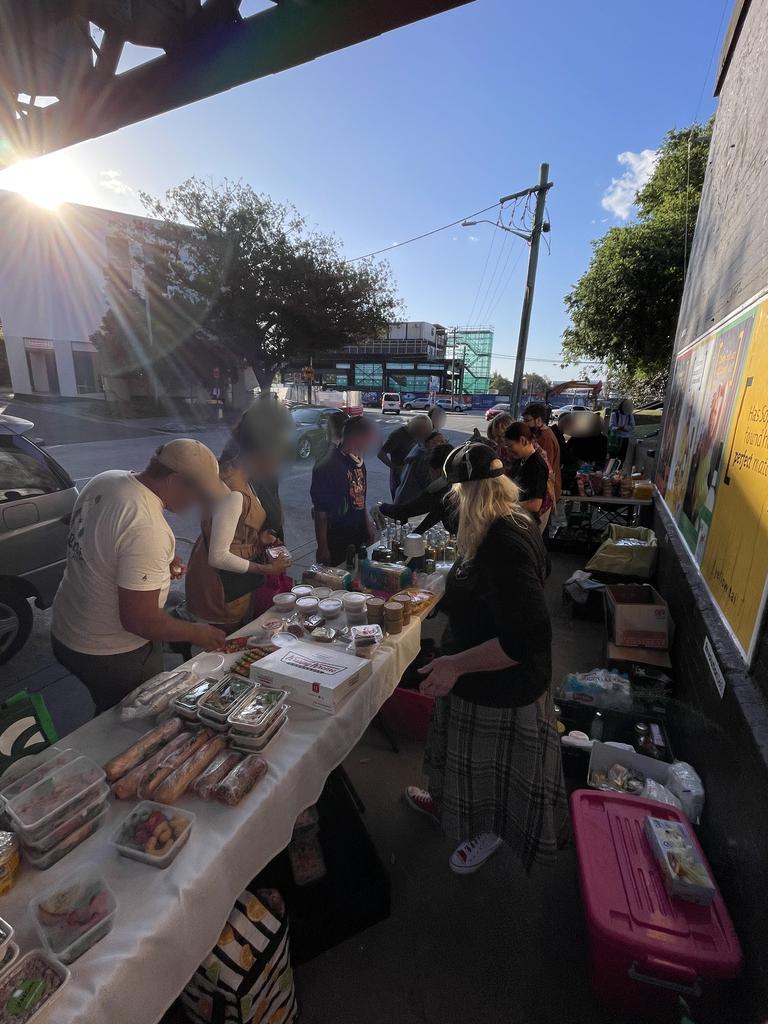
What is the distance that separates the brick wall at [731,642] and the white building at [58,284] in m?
24.0

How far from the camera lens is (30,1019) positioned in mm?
974

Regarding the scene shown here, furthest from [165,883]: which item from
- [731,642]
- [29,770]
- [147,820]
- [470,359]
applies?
[470,359]

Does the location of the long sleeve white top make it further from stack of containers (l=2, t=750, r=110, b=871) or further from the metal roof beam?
the metal roof beam

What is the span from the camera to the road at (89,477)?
3.66 metres

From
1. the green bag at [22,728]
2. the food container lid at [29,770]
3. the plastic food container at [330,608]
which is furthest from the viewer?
the plastic food container at [330,608]

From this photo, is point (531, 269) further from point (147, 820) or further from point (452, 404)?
point (452, 404)

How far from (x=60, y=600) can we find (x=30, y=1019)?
4.91 ft

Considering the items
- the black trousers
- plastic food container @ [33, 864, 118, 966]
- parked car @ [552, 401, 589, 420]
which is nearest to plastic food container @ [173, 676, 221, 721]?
the black trousers

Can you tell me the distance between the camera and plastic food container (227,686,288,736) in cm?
168

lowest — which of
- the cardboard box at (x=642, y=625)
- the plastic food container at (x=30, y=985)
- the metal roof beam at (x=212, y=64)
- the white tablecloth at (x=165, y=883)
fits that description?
the cardboard box at (x=642, y=625)

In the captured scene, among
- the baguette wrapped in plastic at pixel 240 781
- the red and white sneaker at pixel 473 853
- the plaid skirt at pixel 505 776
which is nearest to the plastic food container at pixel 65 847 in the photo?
the baguette wrapped in plastic at pixel 240 781

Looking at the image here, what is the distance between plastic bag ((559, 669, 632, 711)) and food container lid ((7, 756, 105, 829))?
296 cm

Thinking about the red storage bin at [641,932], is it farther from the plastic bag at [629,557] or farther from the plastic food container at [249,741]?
the plastic bag at [629,557]

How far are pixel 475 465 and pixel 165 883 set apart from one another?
167cm
